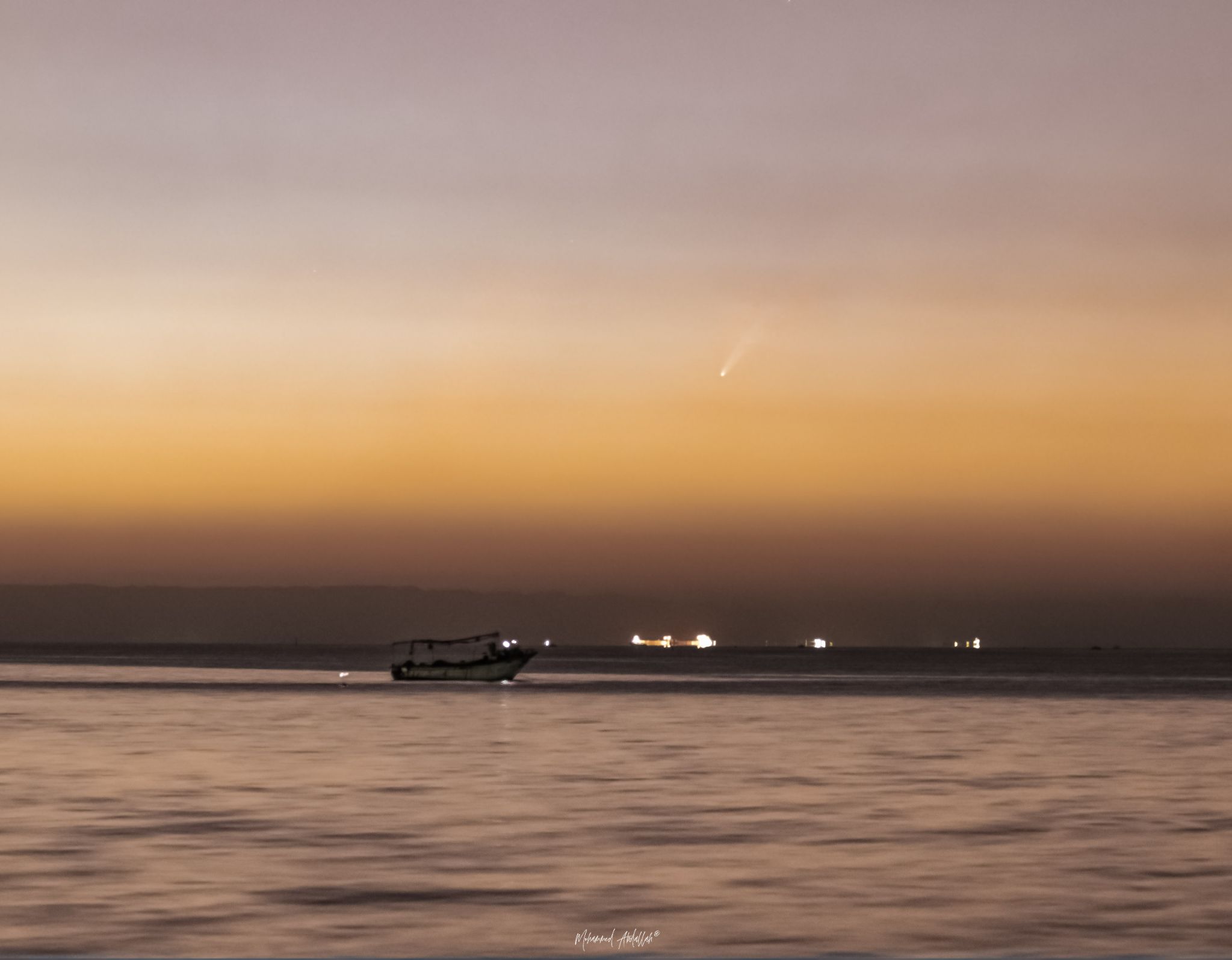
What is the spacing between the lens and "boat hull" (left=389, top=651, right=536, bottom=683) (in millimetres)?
159750

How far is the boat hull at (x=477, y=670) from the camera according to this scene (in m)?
160

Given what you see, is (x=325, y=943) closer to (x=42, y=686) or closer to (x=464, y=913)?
(x=464, y=913)

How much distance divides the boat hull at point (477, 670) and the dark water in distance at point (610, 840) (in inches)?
3358

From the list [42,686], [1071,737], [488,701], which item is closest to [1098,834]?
[1071,737]

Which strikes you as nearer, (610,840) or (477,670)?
(610,840)

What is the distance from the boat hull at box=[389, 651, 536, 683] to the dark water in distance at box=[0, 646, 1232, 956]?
280 ft

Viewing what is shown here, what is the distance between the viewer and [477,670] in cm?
16150

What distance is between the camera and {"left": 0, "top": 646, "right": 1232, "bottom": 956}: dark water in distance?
24438 millimetres

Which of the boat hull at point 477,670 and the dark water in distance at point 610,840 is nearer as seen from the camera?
the dark water in distance at point 610,840

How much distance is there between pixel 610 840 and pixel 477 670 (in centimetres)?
12849

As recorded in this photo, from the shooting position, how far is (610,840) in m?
34.2

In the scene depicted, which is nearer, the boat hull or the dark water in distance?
the dark water in distance

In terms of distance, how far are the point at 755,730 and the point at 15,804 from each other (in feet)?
132

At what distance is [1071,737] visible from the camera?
6912 cm
